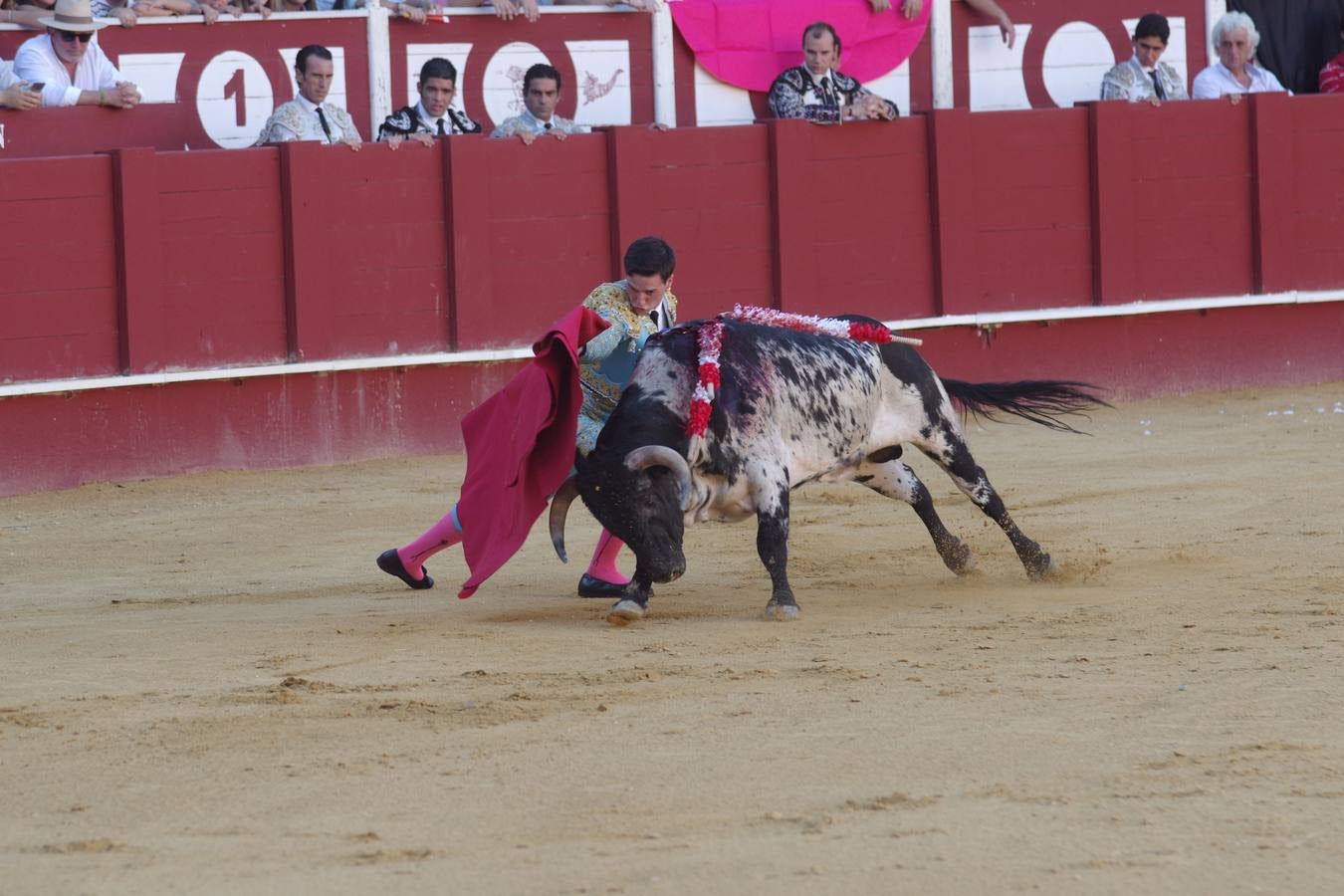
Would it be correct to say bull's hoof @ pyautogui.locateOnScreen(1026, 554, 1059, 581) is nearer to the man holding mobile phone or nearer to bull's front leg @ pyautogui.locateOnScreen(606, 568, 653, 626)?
bull's front leg @ pyautogui.locateOnScreen(606, 568, 653, 626)

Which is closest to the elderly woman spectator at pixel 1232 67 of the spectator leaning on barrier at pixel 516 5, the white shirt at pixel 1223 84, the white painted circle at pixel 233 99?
the white shirt at pixel 1223 84

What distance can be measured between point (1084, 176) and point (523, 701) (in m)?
6.79

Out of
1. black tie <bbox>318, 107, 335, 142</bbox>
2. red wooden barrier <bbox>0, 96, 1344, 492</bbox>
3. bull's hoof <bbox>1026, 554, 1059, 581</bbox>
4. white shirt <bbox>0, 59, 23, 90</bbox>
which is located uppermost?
white shirt <bbox>0, 59, 23, 90</bbox>

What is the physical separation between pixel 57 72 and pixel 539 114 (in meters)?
2.02

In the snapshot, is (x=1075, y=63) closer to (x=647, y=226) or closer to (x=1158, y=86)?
(x=1158, y=86)

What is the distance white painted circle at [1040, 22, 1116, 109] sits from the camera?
1111 centimetres

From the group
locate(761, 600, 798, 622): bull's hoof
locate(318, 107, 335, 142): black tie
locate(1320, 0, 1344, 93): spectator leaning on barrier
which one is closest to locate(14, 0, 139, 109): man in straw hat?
locate(318, 107, 335, 142): black tie

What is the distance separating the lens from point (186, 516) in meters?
7.57

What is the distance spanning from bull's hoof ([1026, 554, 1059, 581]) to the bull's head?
46.3 inches

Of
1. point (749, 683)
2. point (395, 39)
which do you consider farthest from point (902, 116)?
point (749, 683)

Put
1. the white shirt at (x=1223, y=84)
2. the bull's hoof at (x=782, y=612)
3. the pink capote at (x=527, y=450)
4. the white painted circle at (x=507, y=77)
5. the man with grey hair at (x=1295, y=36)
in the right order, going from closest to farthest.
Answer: the bull's hoof at (x=782, y=612)
the pink capote at (x=527, y=450)
the white painted circle at (x=507, y=77)
the white shirt at (x=1223, y=84)
the man with grey hair at (x=1295, y=36)

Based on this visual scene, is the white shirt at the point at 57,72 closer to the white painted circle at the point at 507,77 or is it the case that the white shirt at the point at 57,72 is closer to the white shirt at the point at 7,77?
the white shirt at the point at 7,77

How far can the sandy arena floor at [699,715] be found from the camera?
10.6ft

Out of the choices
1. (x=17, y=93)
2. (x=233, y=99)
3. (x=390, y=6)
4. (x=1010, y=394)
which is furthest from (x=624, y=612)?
(x=390, y=6)
